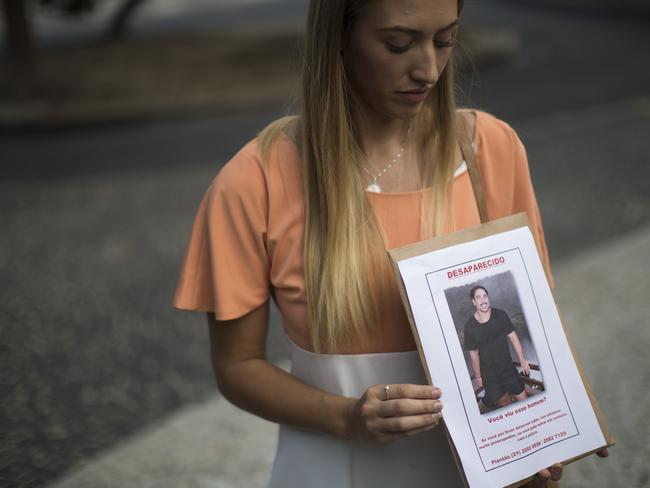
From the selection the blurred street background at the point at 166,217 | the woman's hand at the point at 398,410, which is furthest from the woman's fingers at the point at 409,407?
the blurred street background at the point at 166,217

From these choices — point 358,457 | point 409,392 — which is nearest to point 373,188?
point 409,392

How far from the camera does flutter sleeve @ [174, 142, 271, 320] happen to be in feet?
5.78

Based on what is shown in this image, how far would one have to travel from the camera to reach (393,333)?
178 cm

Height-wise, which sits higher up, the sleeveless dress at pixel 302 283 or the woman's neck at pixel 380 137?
the woman's neck at pixel 380 137

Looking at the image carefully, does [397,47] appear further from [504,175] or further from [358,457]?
[358,457]

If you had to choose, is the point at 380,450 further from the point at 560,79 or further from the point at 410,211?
the point at 560,79

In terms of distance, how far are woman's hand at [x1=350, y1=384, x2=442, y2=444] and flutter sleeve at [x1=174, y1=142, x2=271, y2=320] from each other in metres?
0.33

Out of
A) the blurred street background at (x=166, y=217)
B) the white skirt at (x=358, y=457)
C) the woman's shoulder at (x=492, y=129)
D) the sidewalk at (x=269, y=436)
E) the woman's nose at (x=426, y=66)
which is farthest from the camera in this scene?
the blurred street background at (x=166, y=217)

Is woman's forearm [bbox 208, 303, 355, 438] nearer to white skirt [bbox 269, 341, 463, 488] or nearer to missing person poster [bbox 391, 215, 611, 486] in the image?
white skirt [bbox 269, 341, 463, 488]

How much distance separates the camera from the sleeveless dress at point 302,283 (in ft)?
5.82

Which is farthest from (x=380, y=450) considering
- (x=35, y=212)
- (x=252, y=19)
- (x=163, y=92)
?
(x=252, y=19)

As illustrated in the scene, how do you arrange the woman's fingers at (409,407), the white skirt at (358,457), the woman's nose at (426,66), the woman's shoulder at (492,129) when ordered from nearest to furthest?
the woman's fingers at (409,407), the woman's nose at (426,66), the white skirt at (358,457), the woman's shoulder at (492,129)

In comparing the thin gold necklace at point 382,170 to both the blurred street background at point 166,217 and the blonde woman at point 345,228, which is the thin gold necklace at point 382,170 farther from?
the blurred street background at point 166,217

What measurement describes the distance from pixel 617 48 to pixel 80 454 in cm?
1187
